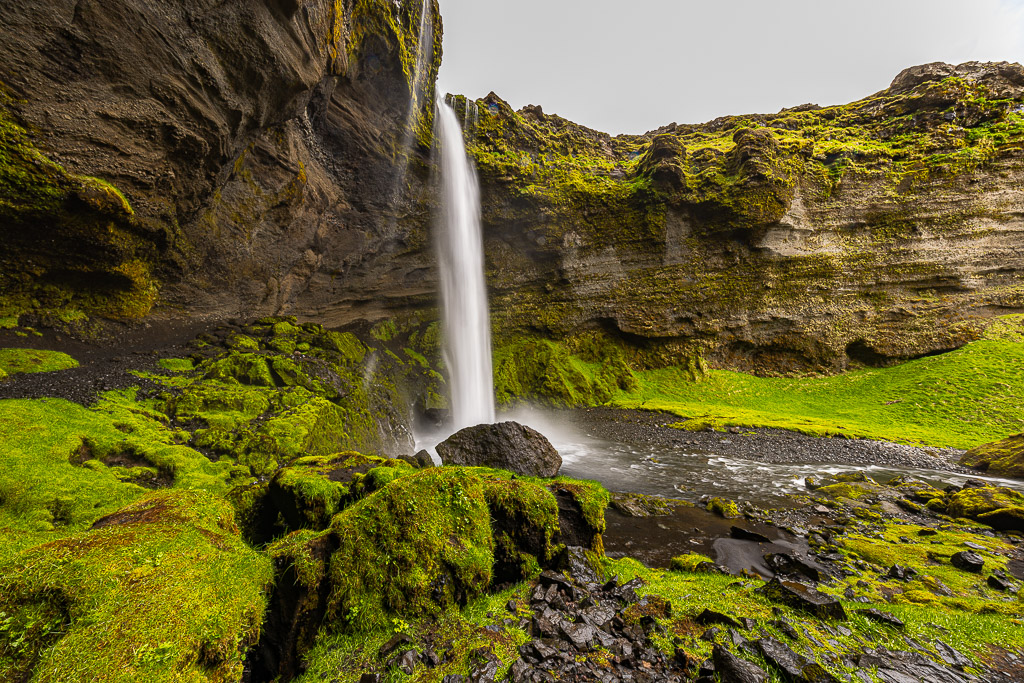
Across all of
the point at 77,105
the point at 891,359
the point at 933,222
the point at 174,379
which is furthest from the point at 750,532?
the point at 933,222

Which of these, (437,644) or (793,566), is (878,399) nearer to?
(793,566)

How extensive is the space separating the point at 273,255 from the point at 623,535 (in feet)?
74.2

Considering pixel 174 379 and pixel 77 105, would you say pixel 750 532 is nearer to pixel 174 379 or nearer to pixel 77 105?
pixel 174 379

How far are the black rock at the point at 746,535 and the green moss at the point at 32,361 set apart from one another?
68.4 feet

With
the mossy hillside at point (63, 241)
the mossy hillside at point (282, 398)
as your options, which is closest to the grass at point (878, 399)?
the mossy hillside at point (282, 398)

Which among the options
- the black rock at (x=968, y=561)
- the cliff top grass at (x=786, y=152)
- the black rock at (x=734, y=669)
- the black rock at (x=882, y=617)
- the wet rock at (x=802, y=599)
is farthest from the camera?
the cliff top grass at (x=786, y=152)

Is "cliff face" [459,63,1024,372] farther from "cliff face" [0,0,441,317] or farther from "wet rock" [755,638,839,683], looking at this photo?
"wet rock" [755,638,839,683]

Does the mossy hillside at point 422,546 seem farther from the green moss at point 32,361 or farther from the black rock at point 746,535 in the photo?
the green moss at point 32,361

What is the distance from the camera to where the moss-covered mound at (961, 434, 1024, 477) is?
14.8 metres

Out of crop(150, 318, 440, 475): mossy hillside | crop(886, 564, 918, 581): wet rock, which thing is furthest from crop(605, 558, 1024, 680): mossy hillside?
crop(150, 318, 440, 475): mossy hillside

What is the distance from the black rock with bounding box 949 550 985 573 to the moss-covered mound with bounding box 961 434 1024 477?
13307mm

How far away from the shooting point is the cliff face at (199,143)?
11.1 m

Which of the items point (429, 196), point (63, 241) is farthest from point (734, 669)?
point (429, 196)

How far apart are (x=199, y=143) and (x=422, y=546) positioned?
693 inches
